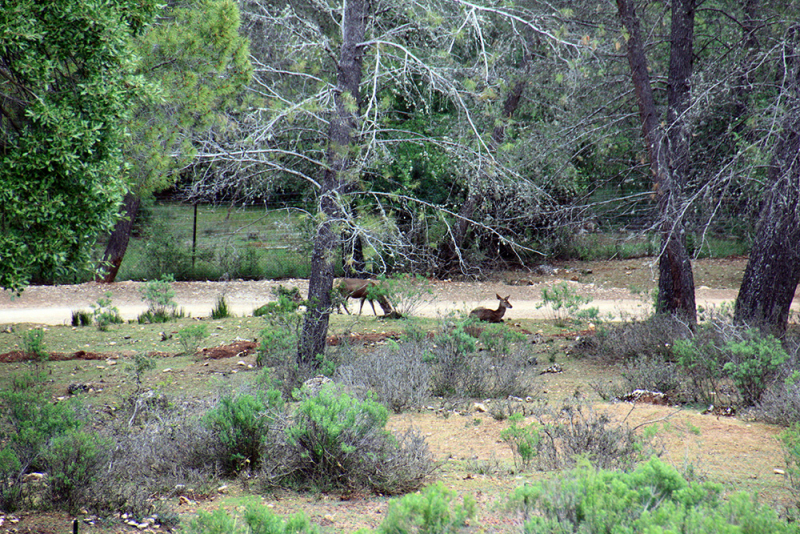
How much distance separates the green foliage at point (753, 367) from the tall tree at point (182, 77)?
5.30m

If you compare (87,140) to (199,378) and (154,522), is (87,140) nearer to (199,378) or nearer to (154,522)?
(154,522)

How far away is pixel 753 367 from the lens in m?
5.30

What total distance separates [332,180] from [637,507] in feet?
14.9

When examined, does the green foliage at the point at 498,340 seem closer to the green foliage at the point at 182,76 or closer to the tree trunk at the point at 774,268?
the tree trunk at the point at 774,268

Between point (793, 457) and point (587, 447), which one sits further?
point (587, 447)

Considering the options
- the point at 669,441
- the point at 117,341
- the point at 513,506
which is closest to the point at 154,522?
the point at 513,506

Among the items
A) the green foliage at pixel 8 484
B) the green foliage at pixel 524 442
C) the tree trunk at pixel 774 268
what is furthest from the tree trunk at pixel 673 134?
the green foliage at pixel 8 484

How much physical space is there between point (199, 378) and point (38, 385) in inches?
62.3

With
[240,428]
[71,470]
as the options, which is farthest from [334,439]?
[71,470]

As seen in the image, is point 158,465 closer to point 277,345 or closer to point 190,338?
point 277,345

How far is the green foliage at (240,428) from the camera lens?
3.93 meters

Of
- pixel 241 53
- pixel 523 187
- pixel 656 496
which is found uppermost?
pixel 241 53

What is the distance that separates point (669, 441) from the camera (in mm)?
4520

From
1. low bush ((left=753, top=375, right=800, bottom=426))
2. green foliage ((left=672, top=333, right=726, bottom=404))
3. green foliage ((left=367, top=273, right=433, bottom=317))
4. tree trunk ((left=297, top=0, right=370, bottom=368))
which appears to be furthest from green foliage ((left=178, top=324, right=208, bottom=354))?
low bush ((left=753, top=375, right=800, bottom=426))
